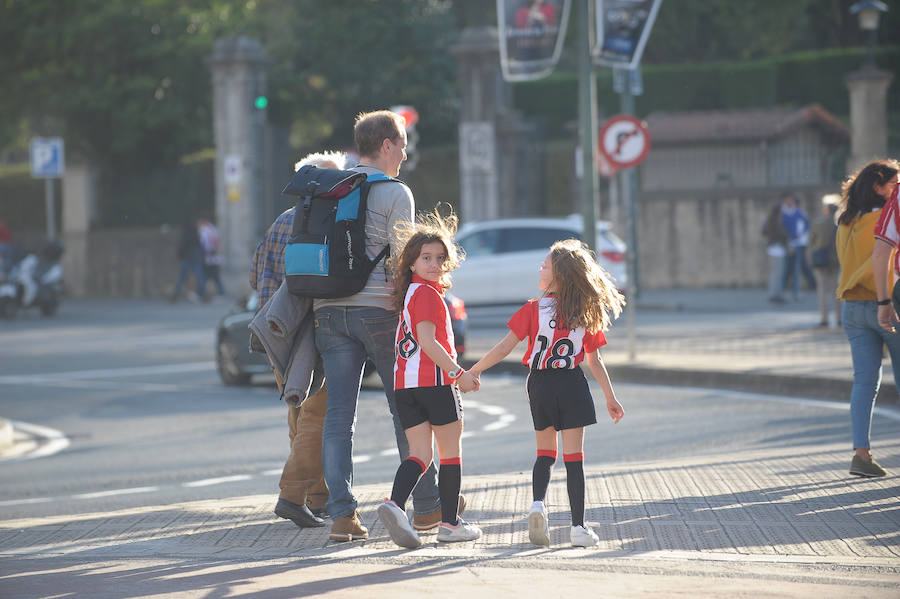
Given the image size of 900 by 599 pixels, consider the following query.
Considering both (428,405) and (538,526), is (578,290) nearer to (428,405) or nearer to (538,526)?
(428,405)

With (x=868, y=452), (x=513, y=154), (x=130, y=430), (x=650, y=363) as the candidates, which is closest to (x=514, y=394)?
(x=650, y=363)

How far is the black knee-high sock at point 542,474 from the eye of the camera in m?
5.82

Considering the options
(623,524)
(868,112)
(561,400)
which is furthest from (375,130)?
(868,112)

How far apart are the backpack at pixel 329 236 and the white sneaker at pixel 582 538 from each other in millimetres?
1430

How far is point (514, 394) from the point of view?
1333 cm

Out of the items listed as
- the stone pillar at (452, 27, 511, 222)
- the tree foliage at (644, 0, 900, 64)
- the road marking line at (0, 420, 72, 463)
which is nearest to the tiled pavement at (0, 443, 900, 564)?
Answer: the road marking line at (0, 420, 72, 463)

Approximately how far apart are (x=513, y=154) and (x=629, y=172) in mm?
4693

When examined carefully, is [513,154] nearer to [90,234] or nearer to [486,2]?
[90,234]

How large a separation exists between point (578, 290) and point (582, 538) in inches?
42.0

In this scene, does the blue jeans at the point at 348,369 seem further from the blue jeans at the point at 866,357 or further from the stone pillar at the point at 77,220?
the stone pillar at the point at 77,220

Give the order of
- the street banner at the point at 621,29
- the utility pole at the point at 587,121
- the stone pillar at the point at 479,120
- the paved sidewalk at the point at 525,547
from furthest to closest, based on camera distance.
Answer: the stone pillar at the point at 479,120, the street banner at the point at 621,29, the utility pole at the point at 587,121, the paved sidewalk at the point at 525,547

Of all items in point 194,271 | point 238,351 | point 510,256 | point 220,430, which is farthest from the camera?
point 194,271

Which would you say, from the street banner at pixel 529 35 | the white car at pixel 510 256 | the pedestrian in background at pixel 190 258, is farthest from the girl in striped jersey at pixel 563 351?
the pedestrian in background at pixel 190 258

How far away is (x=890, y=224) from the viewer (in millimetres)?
7348
